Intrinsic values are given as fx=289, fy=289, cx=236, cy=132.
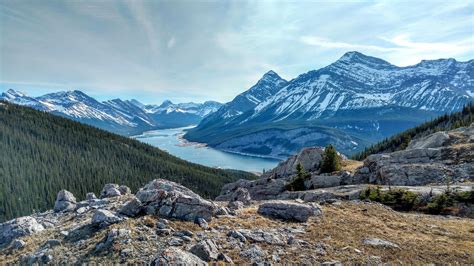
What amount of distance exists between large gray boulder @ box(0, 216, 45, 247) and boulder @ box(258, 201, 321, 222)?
1708 centimetres

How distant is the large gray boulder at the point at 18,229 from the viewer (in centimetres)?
2128

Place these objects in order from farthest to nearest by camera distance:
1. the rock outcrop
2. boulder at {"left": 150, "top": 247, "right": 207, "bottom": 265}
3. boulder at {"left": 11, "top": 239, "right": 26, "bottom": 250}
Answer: the rock outcrop
boulder at {"left": 11, "top": 239, "right": 26, "bottom": 250}
boulder at {"left": 150, "top": 247, "right": 207, "bottom": 265}

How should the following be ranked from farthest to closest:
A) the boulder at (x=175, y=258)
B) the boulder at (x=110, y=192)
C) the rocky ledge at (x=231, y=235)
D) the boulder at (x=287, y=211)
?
the boulder at (x=110, y=192)
the boulder at (x=287, y=211)
the rocky ledge at (x=231, y=235)
the boulder at (x=175, y=258)

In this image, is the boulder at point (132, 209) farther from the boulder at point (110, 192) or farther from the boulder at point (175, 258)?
the boulder at point (110, 192)

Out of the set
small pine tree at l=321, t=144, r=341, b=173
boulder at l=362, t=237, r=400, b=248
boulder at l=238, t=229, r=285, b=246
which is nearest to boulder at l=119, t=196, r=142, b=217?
boulder at l=238, t=229, r=285, b=246

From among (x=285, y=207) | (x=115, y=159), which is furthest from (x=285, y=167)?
(x=115, y=159)

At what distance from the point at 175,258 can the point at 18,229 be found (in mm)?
15991

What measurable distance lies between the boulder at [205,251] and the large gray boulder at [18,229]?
47.2 ft

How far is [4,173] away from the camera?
10969 centimetres

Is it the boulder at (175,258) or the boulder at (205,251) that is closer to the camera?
the boulder at (175,258)

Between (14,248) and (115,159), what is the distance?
145232 mm

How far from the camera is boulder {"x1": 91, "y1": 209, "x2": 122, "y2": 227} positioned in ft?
58.8

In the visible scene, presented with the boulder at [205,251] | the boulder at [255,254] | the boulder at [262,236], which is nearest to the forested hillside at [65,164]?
the boulder at [262,236]

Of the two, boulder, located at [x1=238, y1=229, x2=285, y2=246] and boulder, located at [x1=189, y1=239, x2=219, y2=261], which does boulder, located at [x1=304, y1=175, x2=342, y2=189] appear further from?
boulder, located at [x1=189, y1=239, x2=219, y2=261]
